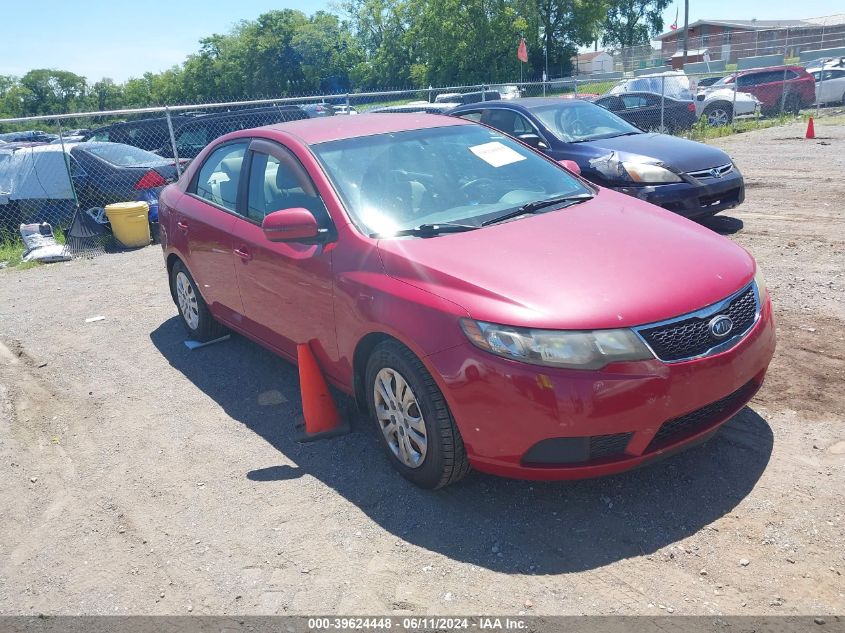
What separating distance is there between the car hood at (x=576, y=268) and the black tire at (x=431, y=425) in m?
0.36

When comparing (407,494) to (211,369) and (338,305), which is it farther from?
(211,369)

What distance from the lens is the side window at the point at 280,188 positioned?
4180 mm

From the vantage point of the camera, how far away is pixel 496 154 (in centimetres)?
463

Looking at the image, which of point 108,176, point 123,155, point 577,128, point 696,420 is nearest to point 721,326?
point 696,420

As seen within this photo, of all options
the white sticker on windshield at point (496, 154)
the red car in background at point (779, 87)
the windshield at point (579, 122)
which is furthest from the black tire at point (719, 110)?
the white sticker on windshield at point (496, 154)

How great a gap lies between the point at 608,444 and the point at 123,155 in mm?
10790

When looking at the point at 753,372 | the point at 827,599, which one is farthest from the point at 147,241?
the point at 827,599

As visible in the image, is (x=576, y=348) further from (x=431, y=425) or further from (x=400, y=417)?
(x=400, y=417)

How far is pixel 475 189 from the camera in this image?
430cm

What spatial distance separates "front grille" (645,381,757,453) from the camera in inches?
124

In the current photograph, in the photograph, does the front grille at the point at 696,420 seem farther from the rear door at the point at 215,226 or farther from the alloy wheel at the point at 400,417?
the rear door at the point at 215,226

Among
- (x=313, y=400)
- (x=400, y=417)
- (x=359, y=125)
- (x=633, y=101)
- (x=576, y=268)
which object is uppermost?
(x=359, y=125)

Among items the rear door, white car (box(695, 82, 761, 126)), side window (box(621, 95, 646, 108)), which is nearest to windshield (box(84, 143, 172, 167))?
the rear door

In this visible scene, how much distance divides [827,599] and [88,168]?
1117 cm
